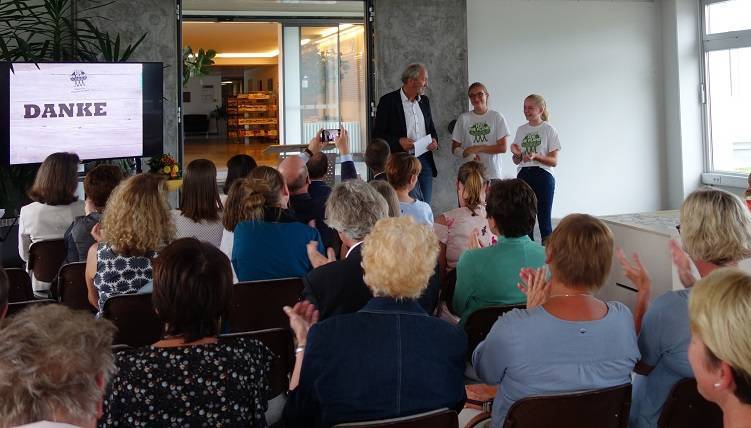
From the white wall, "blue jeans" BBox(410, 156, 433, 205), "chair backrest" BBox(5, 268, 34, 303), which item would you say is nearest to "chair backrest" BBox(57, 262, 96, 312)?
"chair backrest" BBox(5, 268, 34, 303)

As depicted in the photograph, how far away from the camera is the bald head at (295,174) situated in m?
4.83

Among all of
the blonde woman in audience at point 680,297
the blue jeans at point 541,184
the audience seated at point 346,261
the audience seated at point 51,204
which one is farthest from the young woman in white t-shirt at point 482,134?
the blonde woman in audience at point 680,297

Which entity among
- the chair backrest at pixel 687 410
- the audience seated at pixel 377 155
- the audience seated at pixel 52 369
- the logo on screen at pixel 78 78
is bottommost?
Answer: the chair backrest at pixel 687 410

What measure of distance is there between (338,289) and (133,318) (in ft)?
2.84

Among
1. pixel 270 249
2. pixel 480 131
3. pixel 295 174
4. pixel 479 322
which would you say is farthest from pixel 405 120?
pixel 479 322

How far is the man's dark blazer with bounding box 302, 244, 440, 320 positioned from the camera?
300cm

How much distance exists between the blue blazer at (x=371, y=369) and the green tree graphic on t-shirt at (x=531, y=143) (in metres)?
5.46

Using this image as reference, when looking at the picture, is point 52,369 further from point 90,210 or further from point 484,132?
point 484,132

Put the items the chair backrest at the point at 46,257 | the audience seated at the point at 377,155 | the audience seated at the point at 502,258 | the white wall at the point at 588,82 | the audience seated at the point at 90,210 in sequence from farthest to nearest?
the white wall at the point at 588,82
the audience seated at the point at 377,155
the chair backrest at the point at 46,257
the audience seated at the point at 90,210
the audience seated at the point at 502,258

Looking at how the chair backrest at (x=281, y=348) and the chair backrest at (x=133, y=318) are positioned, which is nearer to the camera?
the chair backrest at (x=281, y=348)

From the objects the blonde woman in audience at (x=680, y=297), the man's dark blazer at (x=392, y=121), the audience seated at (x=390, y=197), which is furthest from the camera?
the man's dark blazer at (x=392, y=121)

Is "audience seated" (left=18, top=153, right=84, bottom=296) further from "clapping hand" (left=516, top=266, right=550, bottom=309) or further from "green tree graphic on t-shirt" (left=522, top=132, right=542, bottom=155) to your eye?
"green tree graphic on t-shirt" (left=522, top=132, right=542, bottom=155)

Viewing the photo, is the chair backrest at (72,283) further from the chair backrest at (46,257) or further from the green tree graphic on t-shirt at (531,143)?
the green tree graphic on t-shirt at (531,143)

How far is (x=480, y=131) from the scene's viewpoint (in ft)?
26.2
